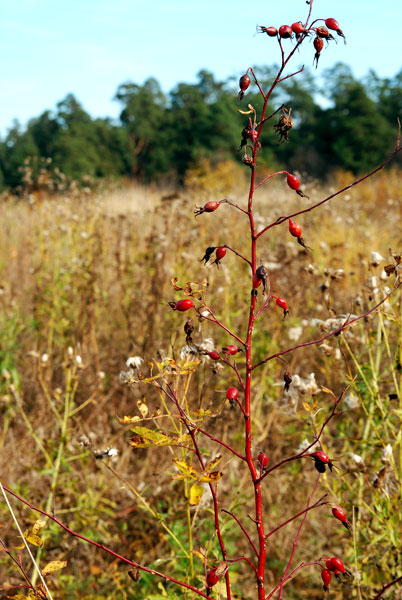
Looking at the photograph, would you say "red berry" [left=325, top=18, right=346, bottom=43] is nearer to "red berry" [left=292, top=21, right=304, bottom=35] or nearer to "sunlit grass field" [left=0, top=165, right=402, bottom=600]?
"red berry" [left=292, top=21, right=304, bottom=35]

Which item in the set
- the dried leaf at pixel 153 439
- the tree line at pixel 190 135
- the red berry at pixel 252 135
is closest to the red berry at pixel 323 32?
the red berry at pixel 252 135

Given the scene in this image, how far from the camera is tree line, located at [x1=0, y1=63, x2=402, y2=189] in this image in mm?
28656

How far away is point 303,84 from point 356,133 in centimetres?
1271

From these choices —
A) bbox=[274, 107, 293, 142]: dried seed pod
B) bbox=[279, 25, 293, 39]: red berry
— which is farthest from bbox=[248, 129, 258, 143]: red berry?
bbox=[279, 25, 293, 39]: red berry

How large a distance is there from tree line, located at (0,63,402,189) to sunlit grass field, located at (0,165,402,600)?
75.5 feet

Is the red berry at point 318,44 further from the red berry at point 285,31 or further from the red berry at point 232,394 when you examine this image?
the red berry at point 232,394

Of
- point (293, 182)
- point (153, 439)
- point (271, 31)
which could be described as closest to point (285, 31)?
point (271, 31)

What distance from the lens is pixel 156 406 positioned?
86cm

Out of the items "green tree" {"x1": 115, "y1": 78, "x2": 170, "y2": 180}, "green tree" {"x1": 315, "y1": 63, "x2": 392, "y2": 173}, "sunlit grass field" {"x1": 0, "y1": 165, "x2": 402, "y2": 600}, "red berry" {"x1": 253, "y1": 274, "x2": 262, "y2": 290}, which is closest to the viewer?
"red berry" {"x1": 253, "y1": 274, "x2": 262, "y2": 290}

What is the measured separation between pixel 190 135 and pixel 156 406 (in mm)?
32990

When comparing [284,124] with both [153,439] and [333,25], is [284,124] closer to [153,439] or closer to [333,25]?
[333,25]

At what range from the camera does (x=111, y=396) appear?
290 centimetres

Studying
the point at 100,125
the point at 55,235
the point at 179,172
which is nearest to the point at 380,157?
the point at 179,172

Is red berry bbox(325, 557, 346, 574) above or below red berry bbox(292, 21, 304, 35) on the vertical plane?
below
